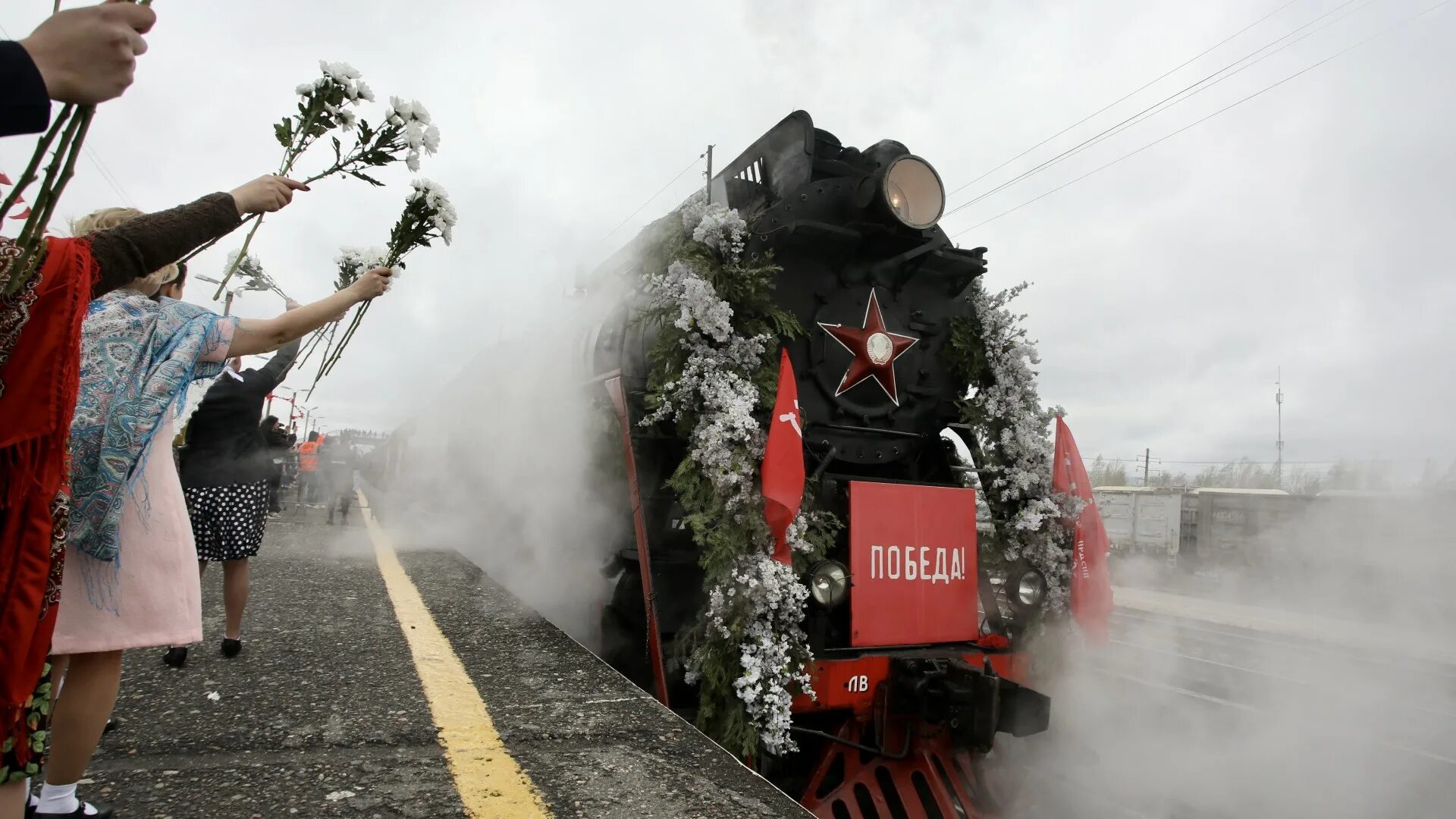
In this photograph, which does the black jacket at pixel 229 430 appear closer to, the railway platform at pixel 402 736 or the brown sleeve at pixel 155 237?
the railway platform at pixel 402 736

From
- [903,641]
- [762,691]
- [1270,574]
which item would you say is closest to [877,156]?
[903,641]

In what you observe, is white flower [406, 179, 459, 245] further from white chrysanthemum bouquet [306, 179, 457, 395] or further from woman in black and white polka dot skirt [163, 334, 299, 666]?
woman in black and white polka dot skirt [163, 334, 299, 666]

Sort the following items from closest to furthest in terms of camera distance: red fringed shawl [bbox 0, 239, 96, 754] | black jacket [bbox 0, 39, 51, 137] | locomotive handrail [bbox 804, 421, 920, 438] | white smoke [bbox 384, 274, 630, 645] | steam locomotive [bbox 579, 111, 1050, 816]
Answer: black jacket [bbox 0, 39, 51, 137], red fringed shawl [bbox 0, 239, 96, 754], steam locomotive [bbox 579, 111, 1050, 816], locomotive handrail [bbox 804, 421, 920, 438], white smoke [bbox 384, 274, 630, 645]

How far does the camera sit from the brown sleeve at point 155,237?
1400 mm

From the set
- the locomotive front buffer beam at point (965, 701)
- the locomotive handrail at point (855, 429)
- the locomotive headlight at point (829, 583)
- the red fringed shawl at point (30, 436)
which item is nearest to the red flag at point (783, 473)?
the locomotive headlight at point (829, 583)

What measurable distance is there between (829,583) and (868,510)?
397mm

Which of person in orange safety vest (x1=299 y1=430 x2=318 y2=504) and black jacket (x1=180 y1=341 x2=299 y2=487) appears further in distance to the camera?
person in orange safety vest (x1=299 y1=430 x2=318 y2=504)

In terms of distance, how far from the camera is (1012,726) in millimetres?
3334

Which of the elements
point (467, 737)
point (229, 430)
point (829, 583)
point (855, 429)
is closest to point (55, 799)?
point (467, 737)

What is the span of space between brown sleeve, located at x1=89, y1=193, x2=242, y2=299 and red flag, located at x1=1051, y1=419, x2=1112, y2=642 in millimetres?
3895

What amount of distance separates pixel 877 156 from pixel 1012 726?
293 centimetres

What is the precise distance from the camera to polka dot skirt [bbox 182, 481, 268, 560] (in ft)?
10.4

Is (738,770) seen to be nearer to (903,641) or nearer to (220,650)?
(903,641)

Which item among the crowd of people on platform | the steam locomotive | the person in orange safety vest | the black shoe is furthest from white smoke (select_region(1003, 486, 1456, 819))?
the person in orange safety vest
